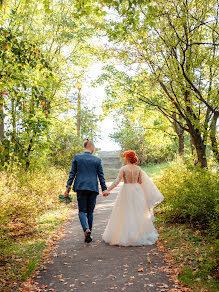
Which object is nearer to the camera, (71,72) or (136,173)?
(136,173)

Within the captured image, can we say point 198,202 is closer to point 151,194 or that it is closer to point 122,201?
point 151,194

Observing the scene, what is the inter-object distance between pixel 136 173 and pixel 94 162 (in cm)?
112

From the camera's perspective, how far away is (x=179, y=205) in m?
7.48

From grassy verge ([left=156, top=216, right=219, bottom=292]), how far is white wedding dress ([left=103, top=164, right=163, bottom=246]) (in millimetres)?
520

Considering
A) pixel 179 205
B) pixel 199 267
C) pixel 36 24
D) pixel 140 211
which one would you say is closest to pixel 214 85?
pixel 179 205

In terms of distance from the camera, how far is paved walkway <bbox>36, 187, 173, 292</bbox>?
4.43m

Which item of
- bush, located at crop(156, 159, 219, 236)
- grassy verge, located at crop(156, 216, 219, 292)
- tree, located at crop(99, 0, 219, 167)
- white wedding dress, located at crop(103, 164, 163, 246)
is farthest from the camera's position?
tree, located at crop(99, 0, 219, 167)

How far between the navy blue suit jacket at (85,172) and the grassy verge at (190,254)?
81.5 inches

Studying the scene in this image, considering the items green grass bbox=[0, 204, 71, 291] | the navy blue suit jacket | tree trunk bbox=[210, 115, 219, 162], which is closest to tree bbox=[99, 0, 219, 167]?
tree trunk bbox=[210, 115, 219, 162]

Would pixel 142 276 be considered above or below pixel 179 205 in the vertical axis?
below

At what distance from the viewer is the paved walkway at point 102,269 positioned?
174 inches

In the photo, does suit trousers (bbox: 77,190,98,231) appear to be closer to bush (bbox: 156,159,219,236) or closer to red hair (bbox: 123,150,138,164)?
red hair (bbox: 123,150,138,164)

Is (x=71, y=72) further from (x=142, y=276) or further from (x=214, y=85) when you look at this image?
(x=142, y=276)

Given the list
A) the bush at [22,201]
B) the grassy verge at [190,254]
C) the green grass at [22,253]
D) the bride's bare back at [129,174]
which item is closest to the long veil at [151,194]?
the bride's bare back at [129,174]
